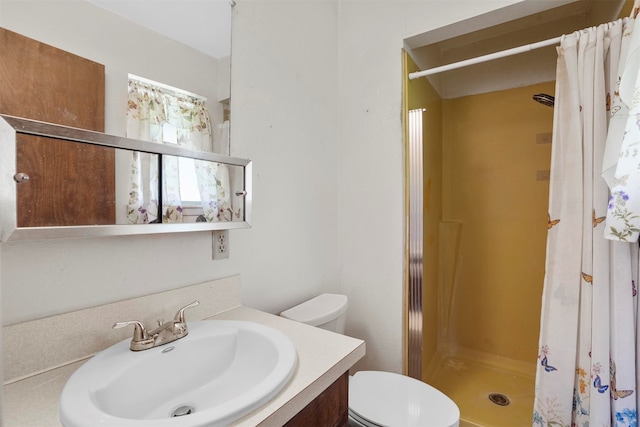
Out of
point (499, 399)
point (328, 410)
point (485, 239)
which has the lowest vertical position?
point (499, 399)

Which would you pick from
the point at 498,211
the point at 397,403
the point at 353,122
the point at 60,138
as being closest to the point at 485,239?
the point at 498,211

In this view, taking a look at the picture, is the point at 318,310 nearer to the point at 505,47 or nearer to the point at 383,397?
the point at 383,397

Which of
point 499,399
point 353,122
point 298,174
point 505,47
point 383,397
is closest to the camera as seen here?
point 383,397

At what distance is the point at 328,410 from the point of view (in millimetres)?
770

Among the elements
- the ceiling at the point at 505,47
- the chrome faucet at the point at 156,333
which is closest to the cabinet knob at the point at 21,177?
the chrome faucet at the point at 156,333

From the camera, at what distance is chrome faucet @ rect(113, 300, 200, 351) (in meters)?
0.78

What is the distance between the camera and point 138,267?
0.89 m

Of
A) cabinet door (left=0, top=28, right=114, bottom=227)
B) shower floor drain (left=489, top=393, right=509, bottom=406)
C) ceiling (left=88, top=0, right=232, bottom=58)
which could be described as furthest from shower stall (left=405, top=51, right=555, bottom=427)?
cabinet door (left=0, top=28, right=114, bottom=227)

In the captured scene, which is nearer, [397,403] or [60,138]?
[60,138]

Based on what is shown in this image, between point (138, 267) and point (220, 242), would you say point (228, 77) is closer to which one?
point (220, 242)

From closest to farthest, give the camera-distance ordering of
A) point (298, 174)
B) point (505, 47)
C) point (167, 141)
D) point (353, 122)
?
point (167, 141) < point (298, 174) < point (353, 122) < point (505, 47)

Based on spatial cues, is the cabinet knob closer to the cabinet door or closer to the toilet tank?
the cabinet door

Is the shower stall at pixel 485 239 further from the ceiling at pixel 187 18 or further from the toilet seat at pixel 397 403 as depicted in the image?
the ceiling at pixel 187 18

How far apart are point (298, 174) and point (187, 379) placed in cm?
95
